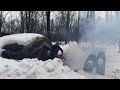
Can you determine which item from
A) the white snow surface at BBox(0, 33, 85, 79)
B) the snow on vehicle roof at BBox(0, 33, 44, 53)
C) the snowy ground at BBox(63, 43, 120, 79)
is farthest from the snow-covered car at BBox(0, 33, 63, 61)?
the white snow surface at BBox(0, 33, 85, 79)

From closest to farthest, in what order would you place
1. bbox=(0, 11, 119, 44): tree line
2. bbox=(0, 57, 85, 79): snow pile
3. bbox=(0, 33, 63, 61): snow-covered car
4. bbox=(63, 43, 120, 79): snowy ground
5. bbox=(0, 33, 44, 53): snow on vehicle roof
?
bbox=(0, 57, 85, 79): snow pile → bbox=(63, 43, 120, 79): snowy ground → bbox=(0, 33, 63, 61): snow-covered car → bbox=(0, 33, 44, 53): snow on vehicle roof → bbox=(0, 11, 119, 44): tree line

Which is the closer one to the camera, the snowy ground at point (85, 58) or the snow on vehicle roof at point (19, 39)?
the snowy ground at point (85, 58)

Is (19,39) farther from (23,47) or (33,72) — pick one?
(33,72)

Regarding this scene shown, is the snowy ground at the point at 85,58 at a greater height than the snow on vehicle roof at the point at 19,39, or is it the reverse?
the snow on vehicle roof at the point at 19,39

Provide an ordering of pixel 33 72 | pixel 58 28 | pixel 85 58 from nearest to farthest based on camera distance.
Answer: pixel 33 72 → pixel 85 58 → pixel 58 28

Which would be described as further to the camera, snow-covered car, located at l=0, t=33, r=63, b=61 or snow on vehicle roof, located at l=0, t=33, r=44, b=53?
snow on vehicle roof, located at l=0, t=33, r=44, b=53

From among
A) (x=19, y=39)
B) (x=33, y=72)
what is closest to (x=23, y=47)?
(x=19, y=39)

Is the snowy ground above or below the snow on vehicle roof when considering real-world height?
below

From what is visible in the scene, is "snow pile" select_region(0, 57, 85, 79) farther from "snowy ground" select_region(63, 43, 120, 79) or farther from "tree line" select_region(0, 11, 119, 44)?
"tree line" select_region(0, 11, 119, 44)

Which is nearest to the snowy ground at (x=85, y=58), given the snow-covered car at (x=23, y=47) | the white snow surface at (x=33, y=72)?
the white snow surface at (x=33, y=72)

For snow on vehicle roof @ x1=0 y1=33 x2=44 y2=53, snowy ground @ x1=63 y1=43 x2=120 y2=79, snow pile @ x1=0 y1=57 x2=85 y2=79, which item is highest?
snow on vehicle roof @ x1=0 y1=33 x2=44 y2=53

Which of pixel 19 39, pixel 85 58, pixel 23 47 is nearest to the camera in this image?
pixel 23 47

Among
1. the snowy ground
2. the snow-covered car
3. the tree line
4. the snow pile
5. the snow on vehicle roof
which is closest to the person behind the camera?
the snow pile

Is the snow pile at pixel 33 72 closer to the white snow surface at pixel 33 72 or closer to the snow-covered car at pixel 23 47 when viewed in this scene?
the white snow surface at pixel 33 72
